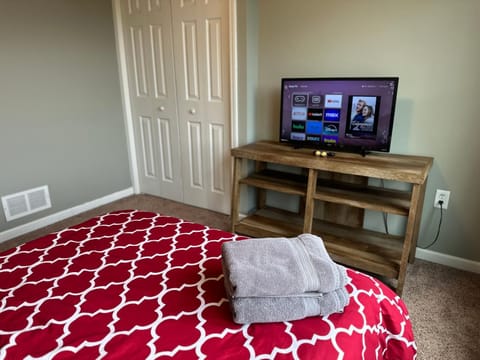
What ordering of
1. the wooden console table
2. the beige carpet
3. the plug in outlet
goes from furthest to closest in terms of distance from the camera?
the plug in outlet < the wooden console table < the beige carpet

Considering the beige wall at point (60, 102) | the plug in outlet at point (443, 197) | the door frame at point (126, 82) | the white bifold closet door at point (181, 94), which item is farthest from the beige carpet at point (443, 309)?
the white bifold closet door at point (181, 94)

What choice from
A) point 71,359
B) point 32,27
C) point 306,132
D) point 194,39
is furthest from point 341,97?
point 32,27

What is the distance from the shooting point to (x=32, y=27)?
2676 mm

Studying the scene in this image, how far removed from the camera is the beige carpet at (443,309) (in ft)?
5.51

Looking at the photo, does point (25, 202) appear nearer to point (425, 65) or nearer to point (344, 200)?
point (344, 200)

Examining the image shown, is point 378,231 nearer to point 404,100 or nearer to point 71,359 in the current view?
point 404,100

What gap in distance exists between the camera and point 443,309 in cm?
195

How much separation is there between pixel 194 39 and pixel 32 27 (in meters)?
1.23

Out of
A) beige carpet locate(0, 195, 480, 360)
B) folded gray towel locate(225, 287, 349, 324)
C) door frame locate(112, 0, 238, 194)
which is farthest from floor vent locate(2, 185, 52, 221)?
folded gray towel locate(225, 287, 349, 324)

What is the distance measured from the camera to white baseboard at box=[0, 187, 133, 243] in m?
2.77

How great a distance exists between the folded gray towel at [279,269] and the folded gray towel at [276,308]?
0.02 metres

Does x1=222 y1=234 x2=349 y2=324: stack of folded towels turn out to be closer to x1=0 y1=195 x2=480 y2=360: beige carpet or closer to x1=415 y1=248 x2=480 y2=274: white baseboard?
x1=0 y1=195 x2=480 y2=360: beige carpet

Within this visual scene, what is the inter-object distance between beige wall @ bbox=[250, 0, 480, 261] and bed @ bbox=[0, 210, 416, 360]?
4.29 ft

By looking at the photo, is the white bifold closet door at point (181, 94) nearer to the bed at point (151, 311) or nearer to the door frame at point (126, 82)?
the door frame at point (126, 82)
